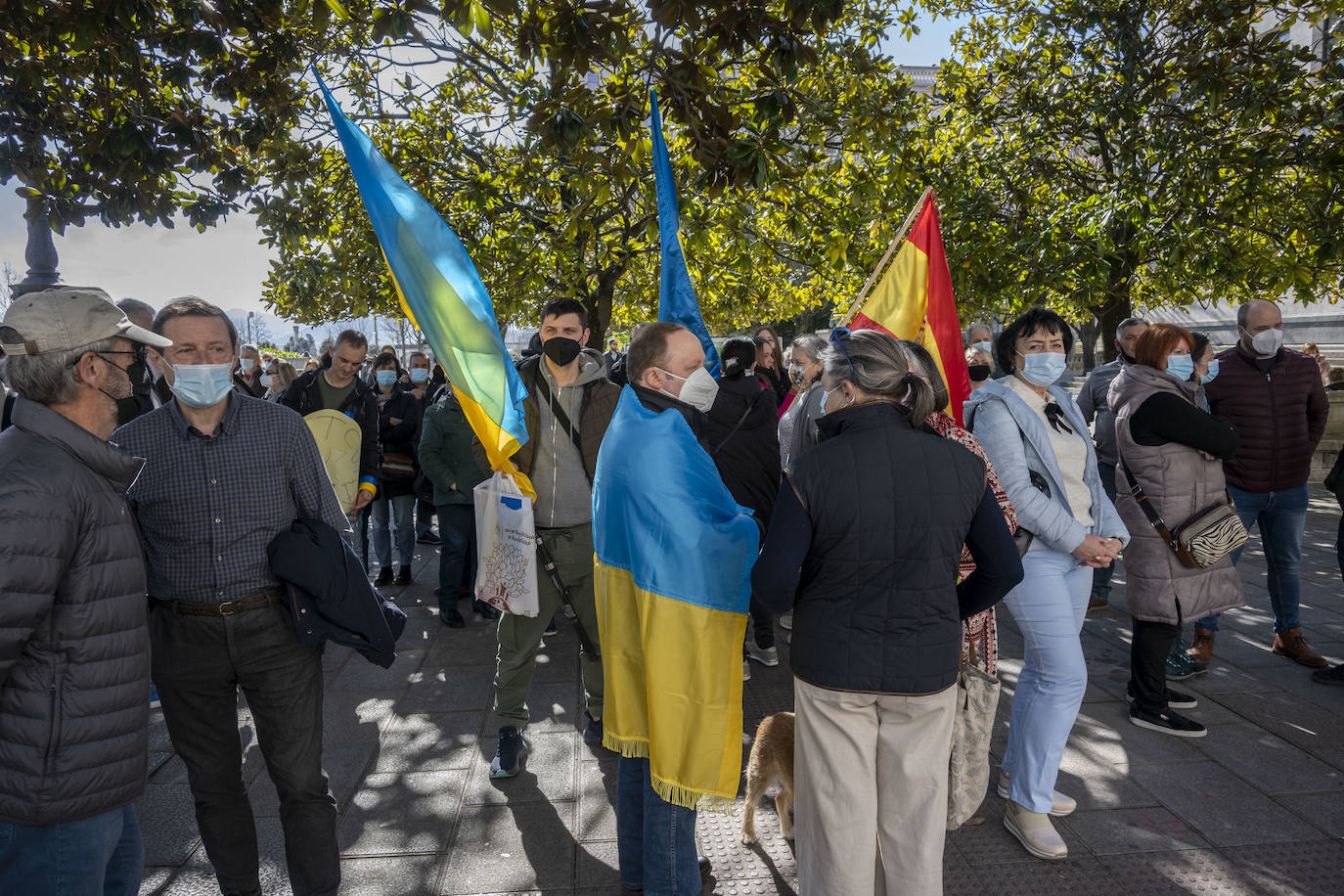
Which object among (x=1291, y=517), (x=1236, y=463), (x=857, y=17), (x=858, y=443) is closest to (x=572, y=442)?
(x=858, y=443)

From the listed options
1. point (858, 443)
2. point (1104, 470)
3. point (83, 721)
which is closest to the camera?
point (83, 721)

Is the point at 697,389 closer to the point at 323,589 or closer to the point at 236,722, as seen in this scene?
the point at 323,589

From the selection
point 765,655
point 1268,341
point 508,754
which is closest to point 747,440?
point 765,655

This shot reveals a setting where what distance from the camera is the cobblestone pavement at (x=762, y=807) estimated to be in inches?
120

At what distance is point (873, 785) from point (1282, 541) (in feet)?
14.0

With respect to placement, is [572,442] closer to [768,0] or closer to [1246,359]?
[768,0]

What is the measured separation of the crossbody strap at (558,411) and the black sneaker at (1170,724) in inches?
126

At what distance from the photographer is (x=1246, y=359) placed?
514 centimetres

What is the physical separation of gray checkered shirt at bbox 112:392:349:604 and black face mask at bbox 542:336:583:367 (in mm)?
1412

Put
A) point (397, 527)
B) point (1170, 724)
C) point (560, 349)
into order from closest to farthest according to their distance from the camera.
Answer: point (560, 349)
point (1170, 724)
point (397, 527)

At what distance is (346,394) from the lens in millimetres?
5879

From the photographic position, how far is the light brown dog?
313 cm

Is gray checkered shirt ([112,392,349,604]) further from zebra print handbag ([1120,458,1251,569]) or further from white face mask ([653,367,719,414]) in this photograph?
zebra print handbag ([1120,458,1251,569])

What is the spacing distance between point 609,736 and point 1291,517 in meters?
4.77
